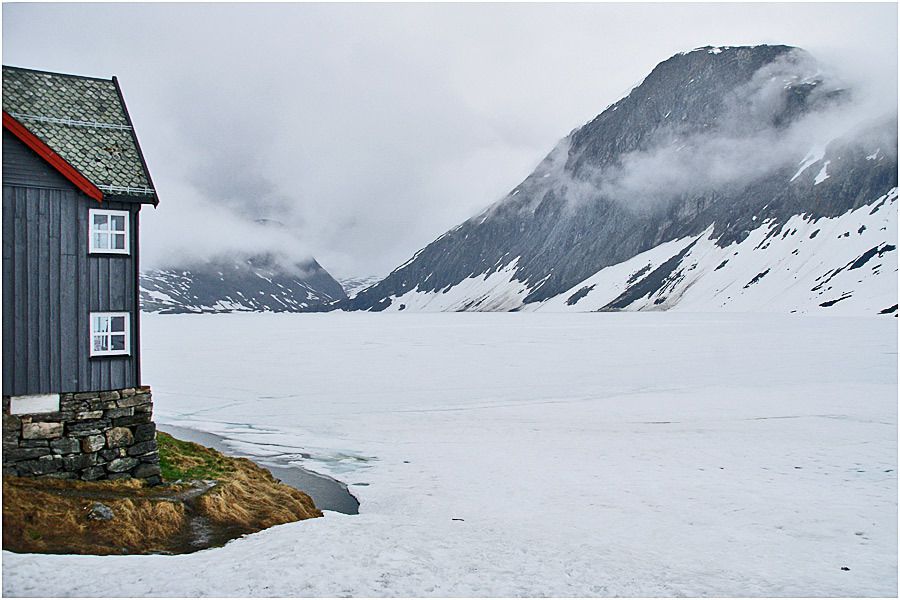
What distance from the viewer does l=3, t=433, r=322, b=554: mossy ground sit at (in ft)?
42.2

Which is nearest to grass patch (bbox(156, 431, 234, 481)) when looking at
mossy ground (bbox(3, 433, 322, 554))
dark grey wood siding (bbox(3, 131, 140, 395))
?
mossy ground (bbox(3, 433, 322, 554))

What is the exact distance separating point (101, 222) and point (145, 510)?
283 inches

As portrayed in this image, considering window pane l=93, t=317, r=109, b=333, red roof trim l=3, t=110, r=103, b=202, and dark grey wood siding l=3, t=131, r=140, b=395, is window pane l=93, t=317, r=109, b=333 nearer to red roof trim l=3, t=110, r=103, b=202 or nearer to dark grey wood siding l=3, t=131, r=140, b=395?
dark grey wood siding l=3, t=131, r=140, b=395

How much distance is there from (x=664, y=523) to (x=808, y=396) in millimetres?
21225

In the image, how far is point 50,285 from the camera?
1589 centimetres

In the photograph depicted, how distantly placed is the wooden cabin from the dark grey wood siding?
23mm

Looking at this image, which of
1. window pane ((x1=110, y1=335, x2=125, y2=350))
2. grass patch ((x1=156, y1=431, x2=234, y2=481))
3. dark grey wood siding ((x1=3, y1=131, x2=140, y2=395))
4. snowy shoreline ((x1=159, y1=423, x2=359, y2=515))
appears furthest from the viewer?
grass patch ((x1=156, y1=431, x2=234, y2=481))

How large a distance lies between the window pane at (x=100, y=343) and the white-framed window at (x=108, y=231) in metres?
2.07

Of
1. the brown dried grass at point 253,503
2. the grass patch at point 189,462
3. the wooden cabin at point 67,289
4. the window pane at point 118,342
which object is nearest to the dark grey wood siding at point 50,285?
the wooden cabin at point 67,289

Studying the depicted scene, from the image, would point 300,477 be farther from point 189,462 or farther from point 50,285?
point 50,285

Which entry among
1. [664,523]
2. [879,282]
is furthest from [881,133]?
[664,523]

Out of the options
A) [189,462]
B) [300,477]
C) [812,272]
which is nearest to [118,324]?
[189,462]

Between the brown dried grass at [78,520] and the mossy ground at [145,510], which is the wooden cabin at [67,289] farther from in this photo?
the brown dried grass at [78,520]

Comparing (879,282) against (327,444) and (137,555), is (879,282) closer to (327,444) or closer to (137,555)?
(327,444)
